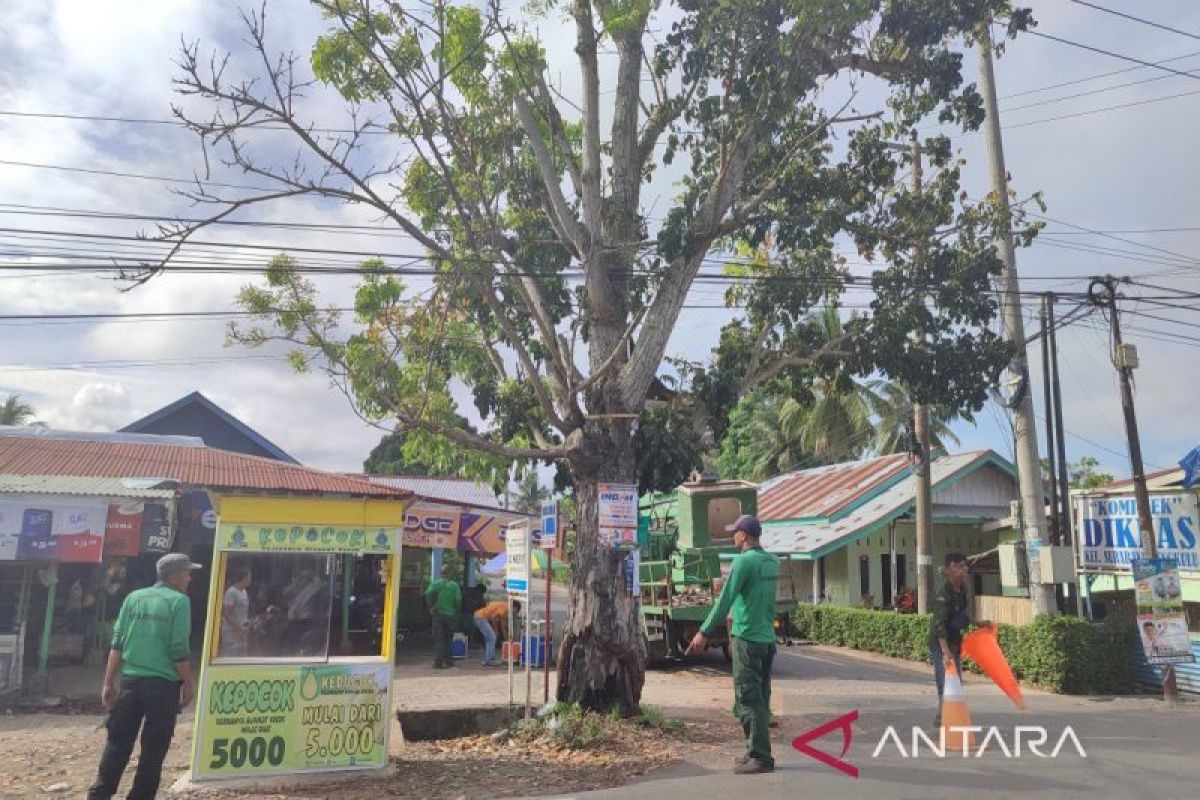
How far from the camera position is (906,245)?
12.9 metres

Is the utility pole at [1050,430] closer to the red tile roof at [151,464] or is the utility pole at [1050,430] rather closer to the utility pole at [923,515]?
the utility pole at [923,515]

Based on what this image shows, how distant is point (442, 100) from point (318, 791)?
678cm

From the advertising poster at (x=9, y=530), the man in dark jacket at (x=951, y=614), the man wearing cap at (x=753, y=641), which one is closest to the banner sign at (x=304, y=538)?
the man wearing cap at (x=753, y=641)

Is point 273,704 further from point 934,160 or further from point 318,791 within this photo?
point 934,160

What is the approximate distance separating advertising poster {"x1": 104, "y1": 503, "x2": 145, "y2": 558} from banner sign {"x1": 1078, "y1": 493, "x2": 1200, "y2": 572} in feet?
46.8

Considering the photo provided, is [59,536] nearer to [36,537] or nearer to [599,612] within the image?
[36,537]

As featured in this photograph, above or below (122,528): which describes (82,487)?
above

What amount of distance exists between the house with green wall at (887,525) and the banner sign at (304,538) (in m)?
14.3

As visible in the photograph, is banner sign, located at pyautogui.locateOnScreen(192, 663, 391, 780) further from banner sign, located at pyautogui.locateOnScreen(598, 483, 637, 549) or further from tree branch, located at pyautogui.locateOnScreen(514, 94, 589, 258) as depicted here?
tree branch, located at pyautogui.locateOnScreen(514, 94, 589, 258)

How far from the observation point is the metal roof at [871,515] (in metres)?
20.5

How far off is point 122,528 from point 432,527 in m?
6.01

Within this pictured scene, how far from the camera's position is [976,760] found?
7.55 metres

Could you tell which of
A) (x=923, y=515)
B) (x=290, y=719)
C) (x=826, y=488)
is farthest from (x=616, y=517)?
(x=826, y=488)

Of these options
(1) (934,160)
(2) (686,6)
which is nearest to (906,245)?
(1) (934,160)
